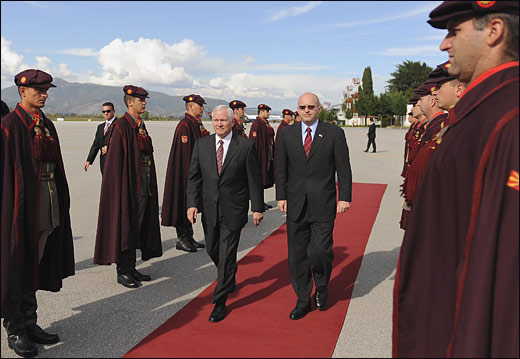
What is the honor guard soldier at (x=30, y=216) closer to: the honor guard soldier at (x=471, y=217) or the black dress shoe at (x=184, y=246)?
the black dress shoe at (x=184, y=246)

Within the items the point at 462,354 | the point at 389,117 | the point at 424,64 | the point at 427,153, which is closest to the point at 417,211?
the point at 462,354

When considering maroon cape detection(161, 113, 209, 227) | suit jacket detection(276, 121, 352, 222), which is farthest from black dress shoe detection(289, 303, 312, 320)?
maroon cape detection(161, 113, 209, 227)

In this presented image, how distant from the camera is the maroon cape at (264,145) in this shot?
34.5 ft

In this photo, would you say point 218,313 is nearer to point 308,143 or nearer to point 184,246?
point 308,143

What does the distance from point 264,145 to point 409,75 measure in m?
94.7

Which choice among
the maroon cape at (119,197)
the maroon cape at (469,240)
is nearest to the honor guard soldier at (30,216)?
the maroon cape at (119,197)

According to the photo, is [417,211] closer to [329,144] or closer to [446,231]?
[446,231]

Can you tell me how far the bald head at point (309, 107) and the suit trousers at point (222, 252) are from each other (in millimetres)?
1355

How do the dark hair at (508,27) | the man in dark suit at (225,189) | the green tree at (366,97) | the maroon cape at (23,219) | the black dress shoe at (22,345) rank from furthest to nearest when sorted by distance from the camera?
the green tree at (366,97) → the man in dark suit at (225,189) → the black dress shoe at (22,345) → the maroon cape at (23,219) → the dark hair at (508,27)

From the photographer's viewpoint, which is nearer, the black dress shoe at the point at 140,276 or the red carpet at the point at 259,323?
the red carpet at the point at 259,323

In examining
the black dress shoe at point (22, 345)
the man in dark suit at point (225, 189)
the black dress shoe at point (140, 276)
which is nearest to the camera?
the black dress shoe at point (22, 345)

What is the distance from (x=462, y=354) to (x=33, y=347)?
132 inches

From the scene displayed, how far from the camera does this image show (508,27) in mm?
1717

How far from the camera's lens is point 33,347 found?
351 centimetres
